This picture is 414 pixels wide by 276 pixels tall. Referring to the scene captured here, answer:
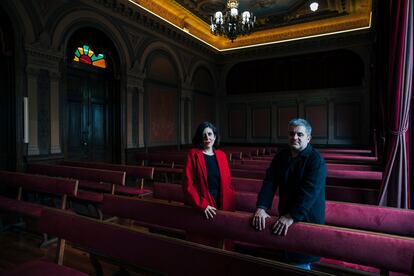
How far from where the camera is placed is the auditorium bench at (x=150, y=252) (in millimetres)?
1258

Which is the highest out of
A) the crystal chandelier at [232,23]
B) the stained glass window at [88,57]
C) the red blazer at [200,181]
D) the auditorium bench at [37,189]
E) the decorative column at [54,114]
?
the crystal chandelier at [232,23]

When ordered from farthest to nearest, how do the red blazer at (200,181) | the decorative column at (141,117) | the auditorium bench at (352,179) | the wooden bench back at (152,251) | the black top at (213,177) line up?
1. the decorative column at (141,117)
2. the auditorium bench at (352,179)
3. the black top at (213,177)
4. the red blazer at (200,181)
5. the wooden bench back at (152,251)

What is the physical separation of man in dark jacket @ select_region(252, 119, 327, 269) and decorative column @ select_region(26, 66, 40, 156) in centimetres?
549

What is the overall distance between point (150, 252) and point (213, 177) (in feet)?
3.05

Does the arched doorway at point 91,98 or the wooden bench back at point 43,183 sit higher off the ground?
the arched doorway at point 91,98

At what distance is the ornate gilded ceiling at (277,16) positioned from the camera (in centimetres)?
903

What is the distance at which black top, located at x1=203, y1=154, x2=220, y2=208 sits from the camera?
2330 millimetres

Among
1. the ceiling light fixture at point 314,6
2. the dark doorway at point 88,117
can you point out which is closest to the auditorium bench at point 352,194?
the dark doorway at point 88,117

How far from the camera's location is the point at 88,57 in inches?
291

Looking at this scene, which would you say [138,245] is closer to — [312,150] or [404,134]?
[312,150]

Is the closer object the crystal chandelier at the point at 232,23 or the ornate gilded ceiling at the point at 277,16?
the crystal chandelier at the point at 232,23

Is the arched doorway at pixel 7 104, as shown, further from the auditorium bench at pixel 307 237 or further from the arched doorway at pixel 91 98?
the auditorium bench at pixel 307 237

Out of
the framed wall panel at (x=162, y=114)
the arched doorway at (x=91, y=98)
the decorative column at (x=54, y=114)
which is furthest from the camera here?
the framed wall panel at (x=162, y=114)

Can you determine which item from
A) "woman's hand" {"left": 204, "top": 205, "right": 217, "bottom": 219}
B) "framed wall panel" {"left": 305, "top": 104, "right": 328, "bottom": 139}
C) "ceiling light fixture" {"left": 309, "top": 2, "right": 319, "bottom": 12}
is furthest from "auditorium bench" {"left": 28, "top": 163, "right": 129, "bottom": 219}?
"framed wall panel" {"left": 305, "top": 104, "right": 328, "bottom": 139}
